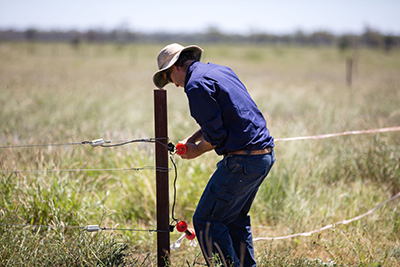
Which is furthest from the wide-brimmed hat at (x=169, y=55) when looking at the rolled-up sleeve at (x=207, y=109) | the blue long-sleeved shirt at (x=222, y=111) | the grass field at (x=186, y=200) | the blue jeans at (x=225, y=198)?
the grass field at (x=186, y=200)

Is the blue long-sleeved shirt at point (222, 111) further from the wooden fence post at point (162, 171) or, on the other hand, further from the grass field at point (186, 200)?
the grass field at point (186, 200)

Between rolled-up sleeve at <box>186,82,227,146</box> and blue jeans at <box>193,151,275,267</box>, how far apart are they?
27 cm

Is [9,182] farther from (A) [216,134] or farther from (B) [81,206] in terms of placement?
(A) [216,134]

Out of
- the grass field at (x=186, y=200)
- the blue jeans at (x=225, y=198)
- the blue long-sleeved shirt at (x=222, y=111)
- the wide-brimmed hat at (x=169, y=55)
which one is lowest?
the grass field at (x=186, y=200)

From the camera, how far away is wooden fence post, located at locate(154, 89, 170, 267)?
2.60 metres

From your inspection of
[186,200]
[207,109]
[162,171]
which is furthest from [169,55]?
[186,200]

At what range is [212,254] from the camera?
2385mm

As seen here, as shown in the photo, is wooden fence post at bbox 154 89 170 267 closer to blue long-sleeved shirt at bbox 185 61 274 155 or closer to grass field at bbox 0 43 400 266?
grass field at bbox 0 43 400 266

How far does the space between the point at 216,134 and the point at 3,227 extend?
2.28 m

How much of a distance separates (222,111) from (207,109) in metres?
0.14

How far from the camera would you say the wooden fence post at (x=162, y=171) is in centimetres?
260

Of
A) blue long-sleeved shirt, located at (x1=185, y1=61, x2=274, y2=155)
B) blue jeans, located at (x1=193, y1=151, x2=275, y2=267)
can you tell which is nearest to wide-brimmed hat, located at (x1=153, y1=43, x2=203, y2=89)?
blue long-sleeved shirt, located at (x1=185, y1=61, x2=274, y2=155)

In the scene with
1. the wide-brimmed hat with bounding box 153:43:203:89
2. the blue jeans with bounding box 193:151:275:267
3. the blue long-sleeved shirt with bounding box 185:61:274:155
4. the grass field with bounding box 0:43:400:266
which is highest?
the wide-brimmed hat with bounding box 153:43:203:89

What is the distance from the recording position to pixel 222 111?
2369 millimetres
